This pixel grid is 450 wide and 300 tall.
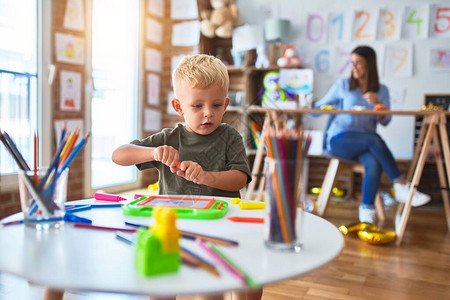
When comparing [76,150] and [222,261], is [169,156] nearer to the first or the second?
[76,150]

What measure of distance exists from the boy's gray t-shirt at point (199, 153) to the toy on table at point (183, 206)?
8.4 inches

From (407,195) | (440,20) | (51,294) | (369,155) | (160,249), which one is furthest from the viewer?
(440,20)

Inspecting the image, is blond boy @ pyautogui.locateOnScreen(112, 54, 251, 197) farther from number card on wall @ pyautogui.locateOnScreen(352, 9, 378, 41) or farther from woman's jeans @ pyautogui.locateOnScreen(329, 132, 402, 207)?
number card on wall @ pyautogui.locateOnScreen(352, 9, 378, 41)

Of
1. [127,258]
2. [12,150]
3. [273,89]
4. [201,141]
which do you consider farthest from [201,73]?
[273,89]

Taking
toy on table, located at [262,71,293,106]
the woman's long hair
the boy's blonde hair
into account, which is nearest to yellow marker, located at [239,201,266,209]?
the boy's blonde hair

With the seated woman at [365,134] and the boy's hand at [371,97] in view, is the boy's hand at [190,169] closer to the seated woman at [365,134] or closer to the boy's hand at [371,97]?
the seated woman at [365,134]

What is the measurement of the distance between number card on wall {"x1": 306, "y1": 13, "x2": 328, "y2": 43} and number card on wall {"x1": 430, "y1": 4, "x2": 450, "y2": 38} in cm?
90

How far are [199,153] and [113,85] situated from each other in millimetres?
2485

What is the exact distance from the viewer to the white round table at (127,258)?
41 cm

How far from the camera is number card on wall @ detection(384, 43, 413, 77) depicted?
3592 mm

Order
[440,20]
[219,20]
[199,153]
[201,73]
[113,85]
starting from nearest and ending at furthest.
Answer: [201,73], [199,153], [113,85], [440,20], [219,20]

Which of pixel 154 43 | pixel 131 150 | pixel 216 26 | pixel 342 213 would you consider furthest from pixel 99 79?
pixel 131 150

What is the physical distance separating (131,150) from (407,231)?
2.06 m

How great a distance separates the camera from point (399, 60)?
3625 mm
